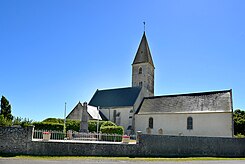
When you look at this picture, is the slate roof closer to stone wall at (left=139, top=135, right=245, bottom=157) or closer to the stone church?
the stone church

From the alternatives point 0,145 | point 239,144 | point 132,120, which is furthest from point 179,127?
point 0,145

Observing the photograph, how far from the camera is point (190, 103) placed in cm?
3309

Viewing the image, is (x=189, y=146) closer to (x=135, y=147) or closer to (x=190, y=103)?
(x=135, y=147)

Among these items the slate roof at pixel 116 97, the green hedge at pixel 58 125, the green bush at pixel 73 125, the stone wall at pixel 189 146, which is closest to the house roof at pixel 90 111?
the slate roof at pixel 116 97

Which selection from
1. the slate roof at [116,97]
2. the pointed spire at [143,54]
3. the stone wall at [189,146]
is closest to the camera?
the stone wall at [189,146]

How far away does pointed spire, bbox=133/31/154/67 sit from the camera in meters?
44.4

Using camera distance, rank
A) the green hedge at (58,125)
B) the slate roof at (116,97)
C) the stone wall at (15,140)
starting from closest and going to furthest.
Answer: the stone wall at (15,140)
the green hedge at (58,125)
the slate roof at (116,97)

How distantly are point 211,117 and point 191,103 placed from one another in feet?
12.3

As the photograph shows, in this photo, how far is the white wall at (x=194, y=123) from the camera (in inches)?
1144

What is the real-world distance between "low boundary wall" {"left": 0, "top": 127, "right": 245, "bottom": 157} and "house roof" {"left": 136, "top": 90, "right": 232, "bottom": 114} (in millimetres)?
9372

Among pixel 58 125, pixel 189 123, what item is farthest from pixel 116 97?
pixel 58 125

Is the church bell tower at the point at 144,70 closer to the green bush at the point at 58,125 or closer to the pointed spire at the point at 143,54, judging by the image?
the pointed spire at the point at 143,54

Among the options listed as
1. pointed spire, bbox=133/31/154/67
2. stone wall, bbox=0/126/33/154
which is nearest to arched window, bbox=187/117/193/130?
pointed spire, bbox=133/31/154/67

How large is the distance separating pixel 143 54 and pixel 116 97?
9807 millimetres
